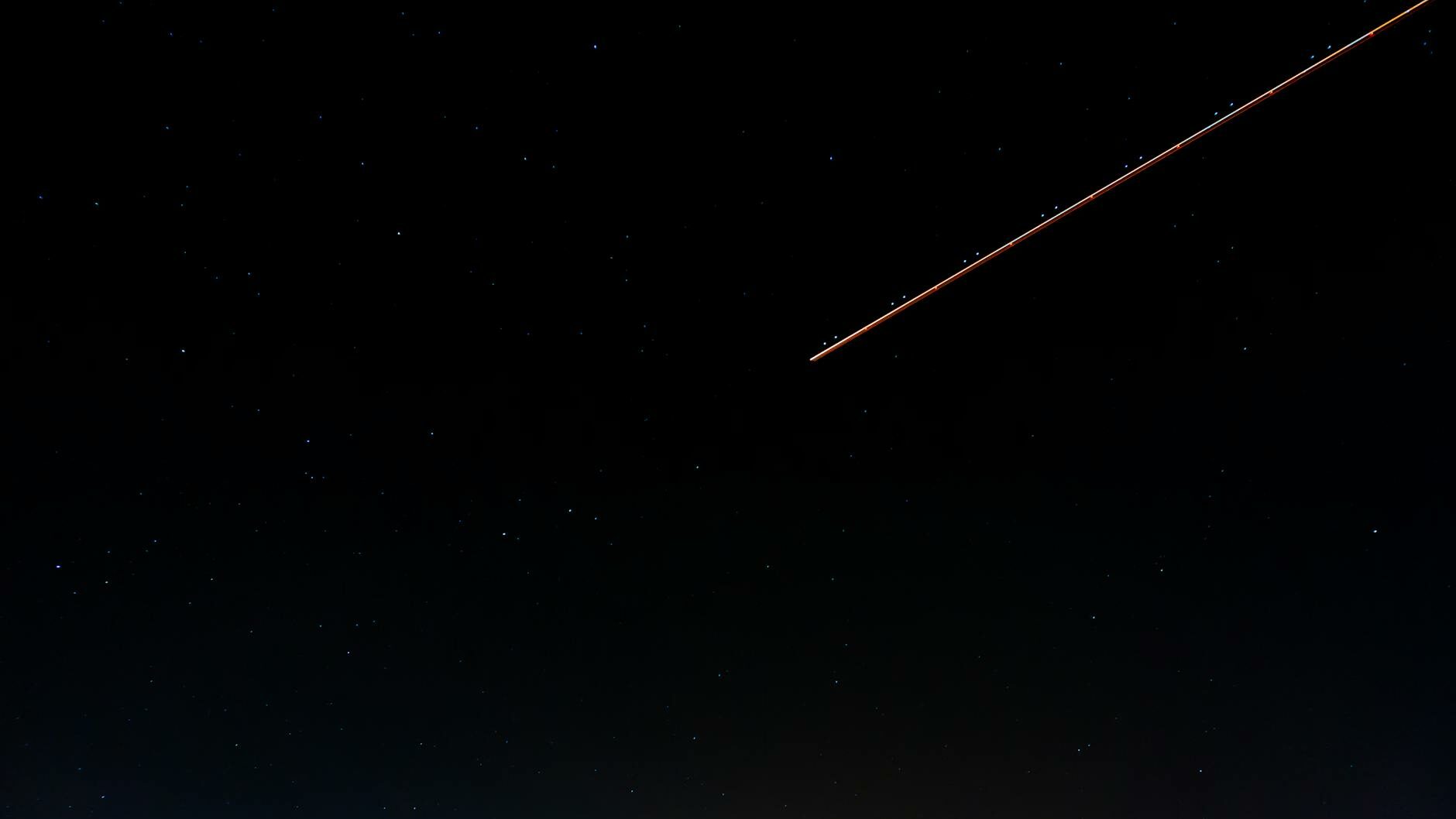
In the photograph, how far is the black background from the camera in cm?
97

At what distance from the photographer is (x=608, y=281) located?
1.03 meters

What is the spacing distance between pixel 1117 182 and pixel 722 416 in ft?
1.86

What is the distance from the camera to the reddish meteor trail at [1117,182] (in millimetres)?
965

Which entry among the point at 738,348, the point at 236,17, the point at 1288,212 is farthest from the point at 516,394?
the point at 1288,212

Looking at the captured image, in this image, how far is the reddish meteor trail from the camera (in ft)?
3.17

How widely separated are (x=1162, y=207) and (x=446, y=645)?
1082mm

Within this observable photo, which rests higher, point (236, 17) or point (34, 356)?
point (236, 17)

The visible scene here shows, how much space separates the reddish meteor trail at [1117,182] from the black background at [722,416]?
0.05ft

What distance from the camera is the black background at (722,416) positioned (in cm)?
97

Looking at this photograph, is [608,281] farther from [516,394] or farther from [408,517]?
[408,517]

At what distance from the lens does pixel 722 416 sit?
107 centimetres

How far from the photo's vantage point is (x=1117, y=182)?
3.30ft

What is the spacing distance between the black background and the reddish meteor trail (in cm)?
1

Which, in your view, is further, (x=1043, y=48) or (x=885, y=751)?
(x=885, y=751)
